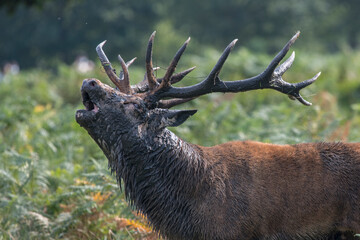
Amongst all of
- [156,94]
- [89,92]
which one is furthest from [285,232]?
[89,92]

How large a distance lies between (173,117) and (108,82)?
3.75 feet

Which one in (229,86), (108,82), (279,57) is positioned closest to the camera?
(279,57)

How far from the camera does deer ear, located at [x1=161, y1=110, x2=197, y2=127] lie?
15.7 ft

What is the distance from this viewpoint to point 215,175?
4.81 meters

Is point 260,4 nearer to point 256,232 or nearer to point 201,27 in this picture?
point 201,27

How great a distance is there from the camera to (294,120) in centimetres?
854

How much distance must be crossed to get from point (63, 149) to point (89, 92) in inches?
169

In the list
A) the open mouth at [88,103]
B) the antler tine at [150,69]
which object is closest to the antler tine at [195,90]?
the antler tine at [150,69]

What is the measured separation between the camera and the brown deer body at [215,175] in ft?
15.2

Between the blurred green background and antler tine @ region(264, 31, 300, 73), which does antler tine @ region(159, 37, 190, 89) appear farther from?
the blurred green background

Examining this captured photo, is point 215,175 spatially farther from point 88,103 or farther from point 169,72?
point 88,103

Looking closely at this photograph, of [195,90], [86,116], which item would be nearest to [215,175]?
[195,90]

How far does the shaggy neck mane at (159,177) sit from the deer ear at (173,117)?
0.39 ft

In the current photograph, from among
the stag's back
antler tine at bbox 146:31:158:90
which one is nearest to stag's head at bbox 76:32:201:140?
antler tine at bbox 146:31:158:90
